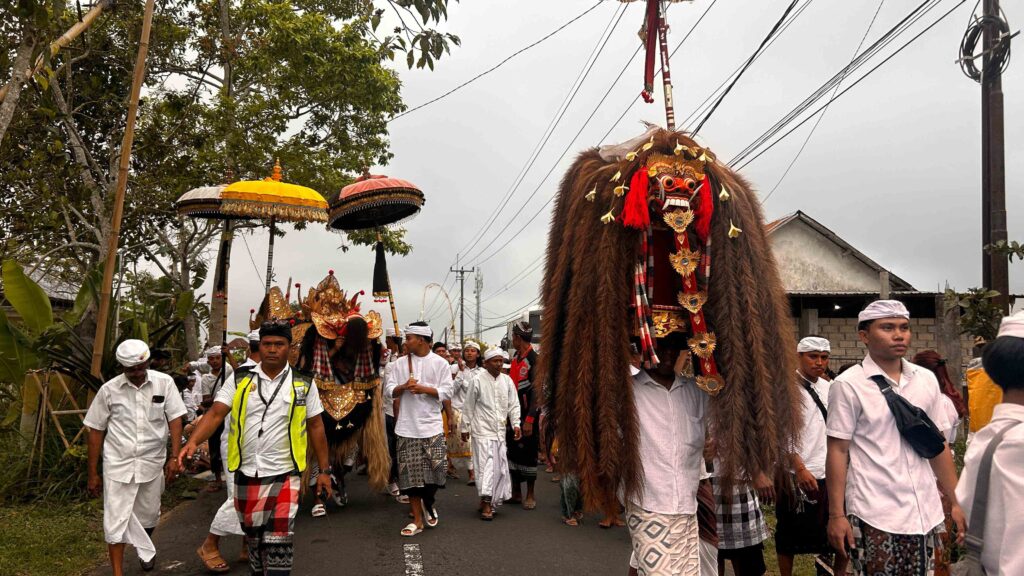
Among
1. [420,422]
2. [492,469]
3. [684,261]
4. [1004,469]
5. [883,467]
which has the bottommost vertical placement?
[492,469]

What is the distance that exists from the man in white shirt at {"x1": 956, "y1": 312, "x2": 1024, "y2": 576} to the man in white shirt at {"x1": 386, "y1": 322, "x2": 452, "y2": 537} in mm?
5810

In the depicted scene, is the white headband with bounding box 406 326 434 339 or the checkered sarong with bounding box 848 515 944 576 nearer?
the checkered sarong with bounding box 848 515 944 576

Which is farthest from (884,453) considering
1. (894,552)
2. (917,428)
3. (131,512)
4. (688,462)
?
(131,512)

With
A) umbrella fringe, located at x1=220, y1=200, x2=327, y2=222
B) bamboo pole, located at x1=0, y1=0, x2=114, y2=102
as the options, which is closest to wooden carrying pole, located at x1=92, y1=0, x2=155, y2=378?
bamboo pole, located at x1=0, y1=0, x2=114, y2=102

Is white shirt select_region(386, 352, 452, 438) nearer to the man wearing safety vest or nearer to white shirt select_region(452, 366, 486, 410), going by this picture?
white shirt select_region(452, 366, 486, 410)

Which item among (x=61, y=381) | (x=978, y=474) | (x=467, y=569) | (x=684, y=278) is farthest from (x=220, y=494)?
(x=978, y=474)

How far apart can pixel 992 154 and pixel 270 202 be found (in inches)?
329

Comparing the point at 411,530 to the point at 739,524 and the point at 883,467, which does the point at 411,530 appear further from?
the point at 883,467

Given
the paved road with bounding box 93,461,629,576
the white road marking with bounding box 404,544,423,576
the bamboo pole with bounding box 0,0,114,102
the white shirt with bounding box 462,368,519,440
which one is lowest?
the paved road with bounding box 93,461,629,576

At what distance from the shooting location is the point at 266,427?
5.13m

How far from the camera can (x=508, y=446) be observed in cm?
956

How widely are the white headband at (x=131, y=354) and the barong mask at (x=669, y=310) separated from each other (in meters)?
4.10

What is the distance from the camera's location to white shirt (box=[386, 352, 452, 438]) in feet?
26.6

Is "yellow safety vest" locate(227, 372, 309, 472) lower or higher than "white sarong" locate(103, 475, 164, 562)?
higher
